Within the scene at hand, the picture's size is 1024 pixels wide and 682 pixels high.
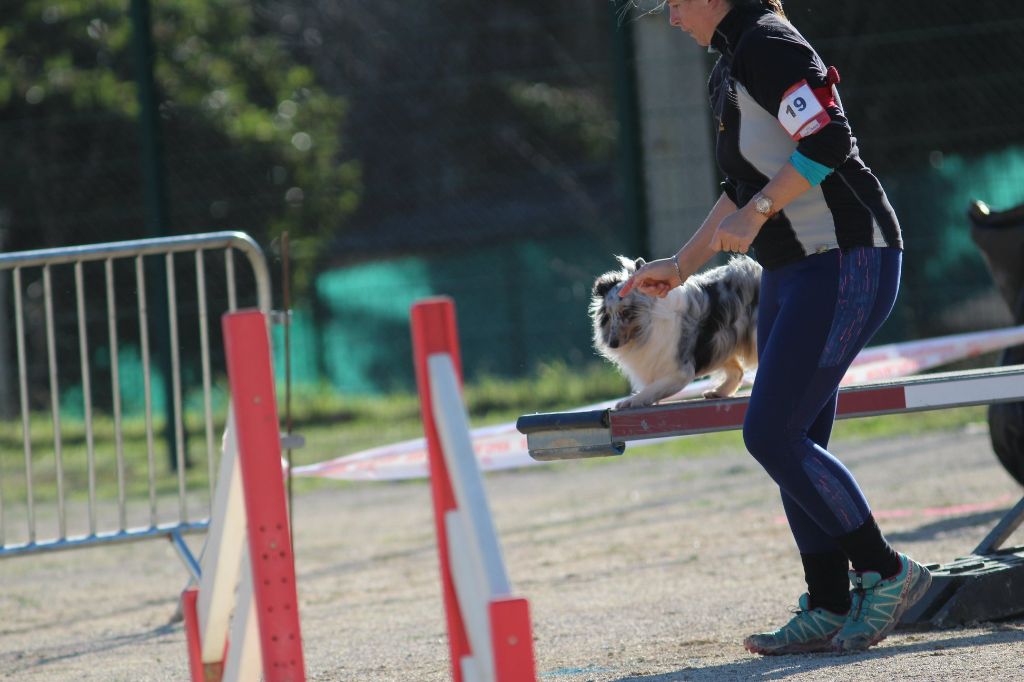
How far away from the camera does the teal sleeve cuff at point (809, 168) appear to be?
12.0ft

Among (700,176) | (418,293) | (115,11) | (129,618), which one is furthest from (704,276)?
(115,11)

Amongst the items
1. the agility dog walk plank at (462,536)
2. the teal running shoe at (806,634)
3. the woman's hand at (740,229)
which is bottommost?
the teal running shoe at (806,634)

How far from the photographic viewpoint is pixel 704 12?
3893mm

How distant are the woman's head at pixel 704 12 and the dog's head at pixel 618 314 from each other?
1.06m

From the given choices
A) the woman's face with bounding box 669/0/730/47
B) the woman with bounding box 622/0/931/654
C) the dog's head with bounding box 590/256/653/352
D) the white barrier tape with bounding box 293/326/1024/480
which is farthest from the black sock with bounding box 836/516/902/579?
the white barrier tape with bounding box 293/326/1024/480

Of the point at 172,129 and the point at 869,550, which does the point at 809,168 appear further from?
the point at 172,129

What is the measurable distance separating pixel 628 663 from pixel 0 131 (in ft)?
33.9

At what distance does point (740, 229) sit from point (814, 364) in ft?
1.37

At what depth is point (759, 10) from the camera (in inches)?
153

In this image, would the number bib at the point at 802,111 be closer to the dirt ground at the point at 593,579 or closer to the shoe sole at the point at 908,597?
the shoe sole at the point at 908,597

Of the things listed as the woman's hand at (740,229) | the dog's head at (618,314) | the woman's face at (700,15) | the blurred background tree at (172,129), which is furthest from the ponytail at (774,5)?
the blurred background tree at (172,129)

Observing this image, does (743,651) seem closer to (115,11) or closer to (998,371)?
(998,371)

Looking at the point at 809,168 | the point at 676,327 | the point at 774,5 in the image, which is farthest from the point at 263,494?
the point at 676,327

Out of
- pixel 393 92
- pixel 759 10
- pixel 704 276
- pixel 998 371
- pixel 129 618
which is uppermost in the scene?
pixel 393 92
